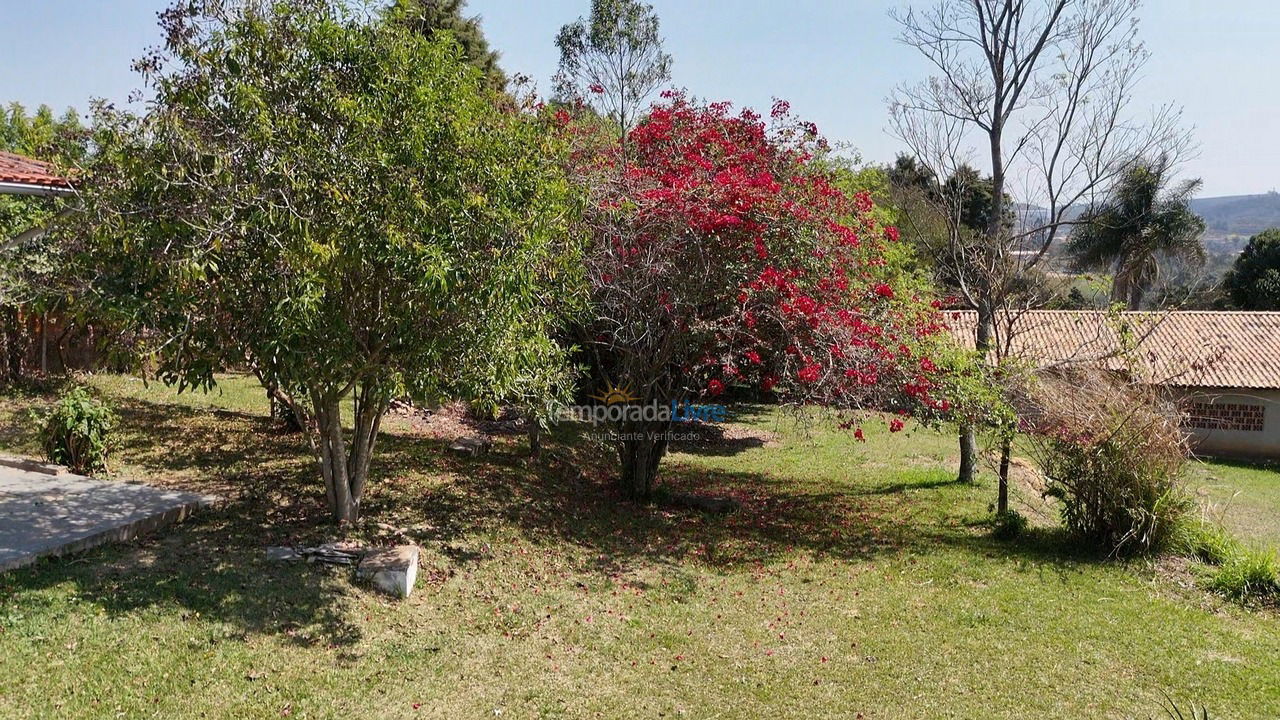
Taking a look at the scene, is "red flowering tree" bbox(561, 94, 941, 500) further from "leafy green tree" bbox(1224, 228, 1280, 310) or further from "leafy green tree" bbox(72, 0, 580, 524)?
"leafy green tree" bbox(1224, 228, 1280, 310)

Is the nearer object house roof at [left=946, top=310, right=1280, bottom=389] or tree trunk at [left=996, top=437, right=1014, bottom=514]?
tree trunk at [left=996, top=437, right=1014, bottom=514]

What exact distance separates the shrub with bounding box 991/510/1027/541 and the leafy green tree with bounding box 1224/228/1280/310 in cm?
2674

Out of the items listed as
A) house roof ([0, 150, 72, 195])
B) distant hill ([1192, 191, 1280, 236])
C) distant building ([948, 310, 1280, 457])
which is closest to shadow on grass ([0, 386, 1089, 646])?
house roof ([0, 150, 72, 195])

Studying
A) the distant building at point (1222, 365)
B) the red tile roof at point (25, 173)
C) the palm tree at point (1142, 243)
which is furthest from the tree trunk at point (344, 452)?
the palm tree at point (1142, 243)

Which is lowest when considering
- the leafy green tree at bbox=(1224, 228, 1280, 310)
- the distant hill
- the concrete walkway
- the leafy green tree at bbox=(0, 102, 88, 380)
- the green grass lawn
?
the green grass lawn

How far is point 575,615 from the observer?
6867mm

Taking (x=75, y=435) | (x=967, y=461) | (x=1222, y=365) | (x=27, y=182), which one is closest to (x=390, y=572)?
(x=75, y=435)

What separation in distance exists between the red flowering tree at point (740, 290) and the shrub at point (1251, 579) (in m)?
3.22

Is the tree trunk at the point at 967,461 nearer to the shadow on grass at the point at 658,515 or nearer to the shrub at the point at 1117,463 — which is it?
the shadow on grass at the point at 658,515

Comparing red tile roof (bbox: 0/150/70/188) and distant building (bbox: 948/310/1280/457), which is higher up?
red tile roof (bbox: 0/150/70/188)

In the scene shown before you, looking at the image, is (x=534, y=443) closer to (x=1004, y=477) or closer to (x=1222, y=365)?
(x=1004, y=477)

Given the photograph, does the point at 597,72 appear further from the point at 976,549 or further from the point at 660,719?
the point at 660,719

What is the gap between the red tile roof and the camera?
784cm

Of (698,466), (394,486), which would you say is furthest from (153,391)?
(698,466)
